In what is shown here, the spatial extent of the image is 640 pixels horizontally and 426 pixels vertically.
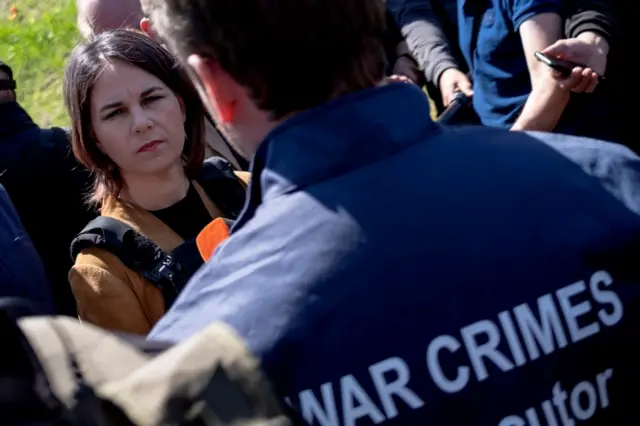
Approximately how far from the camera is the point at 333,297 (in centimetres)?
114

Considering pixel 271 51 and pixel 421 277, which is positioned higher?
pixel 271 51

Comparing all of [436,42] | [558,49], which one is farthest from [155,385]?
[436,42]

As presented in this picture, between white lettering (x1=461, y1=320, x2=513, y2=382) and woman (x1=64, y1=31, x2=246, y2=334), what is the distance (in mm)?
1232

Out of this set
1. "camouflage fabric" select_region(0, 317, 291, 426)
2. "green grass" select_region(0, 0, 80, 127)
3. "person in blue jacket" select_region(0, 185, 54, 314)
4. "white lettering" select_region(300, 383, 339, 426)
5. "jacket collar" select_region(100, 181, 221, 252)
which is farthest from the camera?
"green grass" select_region(0, 0, 80, 127)

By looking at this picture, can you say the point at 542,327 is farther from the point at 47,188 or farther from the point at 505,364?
the point at 47,188

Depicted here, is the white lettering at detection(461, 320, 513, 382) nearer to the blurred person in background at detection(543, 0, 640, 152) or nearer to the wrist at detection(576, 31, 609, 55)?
the blurred person in background at detection(543, 0, 640, 152)

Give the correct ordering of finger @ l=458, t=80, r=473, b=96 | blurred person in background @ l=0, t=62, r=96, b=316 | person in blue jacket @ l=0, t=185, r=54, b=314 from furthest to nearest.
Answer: finger @ l=458, t=80, r=473, b=96 → blurred person in background @ l=0, t=62, r=96, b=316 → person in blue jacket @ l=0, t=185, r=54, b=314

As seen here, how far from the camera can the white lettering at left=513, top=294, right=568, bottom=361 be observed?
1.20m

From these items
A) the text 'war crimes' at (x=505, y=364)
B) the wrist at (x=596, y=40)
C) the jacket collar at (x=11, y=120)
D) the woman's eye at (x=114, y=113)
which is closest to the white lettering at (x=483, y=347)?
the text 'war crimes' at (x=505, y=364)

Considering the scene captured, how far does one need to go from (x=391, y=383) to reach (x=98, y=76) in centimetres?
156

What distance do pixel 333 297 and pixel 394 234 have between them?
0.37 ft

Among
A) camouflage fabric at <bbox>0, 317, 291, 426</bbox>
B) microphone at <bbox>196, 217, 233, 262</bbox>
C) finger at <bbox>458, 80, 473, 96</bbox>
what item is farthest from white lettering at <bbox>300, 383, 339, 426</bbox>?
finger at <bbox>458, 80, 473, 96</bbox>

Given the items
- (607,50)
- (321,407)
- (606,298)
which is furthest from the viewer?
(607,50)

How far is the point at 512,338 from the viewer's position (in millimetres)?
1195
